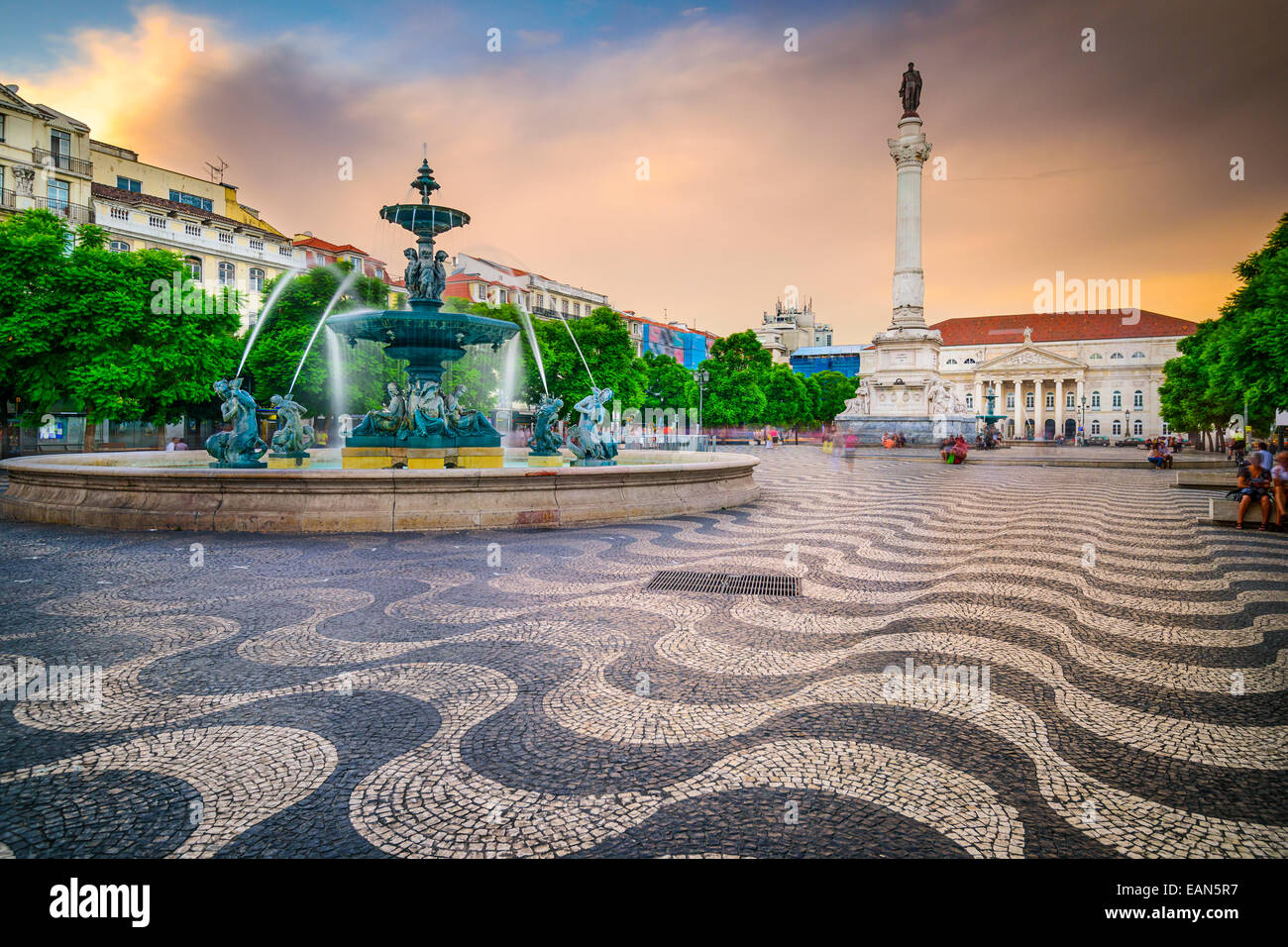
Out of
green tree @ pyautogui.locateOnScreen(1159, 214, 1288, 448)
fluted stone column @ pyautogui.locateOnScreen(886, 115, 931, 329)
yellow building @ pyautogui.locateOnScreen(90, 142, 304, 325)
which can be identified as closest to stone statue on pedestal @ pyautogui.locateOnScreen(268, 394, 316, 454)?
Result: green tree @ pyautogui.locateOnScreen(1159, 214, 1288, 448)

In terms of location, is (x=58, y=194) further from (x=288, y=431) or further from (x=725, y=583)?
(x=725, y=583)

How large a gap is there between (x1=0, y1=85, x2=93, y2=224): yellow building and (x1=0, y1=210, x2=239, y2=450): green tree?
10.4 meters

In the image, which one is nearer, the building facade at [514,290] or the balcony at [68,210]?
the balcony at [68,210]

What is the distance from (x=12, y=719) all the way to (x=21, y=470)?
1087 centimetres

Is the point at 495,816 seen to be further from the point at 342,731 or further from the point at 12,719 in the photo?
the point at 12,719

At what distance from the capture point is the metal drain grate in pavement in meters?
6.55

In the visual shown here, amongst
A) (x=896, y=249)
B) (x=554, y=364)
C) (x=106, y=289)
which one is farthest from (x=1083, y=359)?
(x=106, y=289)

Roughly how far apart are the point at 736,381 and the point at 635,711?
196ft

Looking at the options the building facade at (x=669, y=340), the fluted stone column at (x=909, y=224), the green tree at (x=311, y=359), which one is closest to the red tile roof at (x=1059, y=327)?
the building facade at (x=669, y=340)

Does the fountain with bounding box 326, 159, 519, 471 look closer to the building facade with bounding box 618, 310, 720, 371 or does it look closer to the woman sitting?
the woman sitting

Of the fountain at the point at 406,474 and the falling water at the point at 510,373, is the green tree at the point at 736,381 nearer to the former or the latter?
the falling water at the point at 510,373

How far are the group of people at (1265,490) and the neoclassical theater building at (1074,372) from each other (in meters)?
88.9

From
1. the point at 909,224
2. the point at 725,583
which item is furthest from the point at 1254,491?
the point at 909,224

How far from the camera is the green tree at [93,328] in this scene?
2392 centimetres
